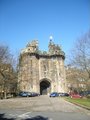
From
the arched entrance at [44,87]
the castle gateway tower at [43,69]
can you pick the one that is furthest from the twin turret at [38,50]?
the arched entrance at [44,87]

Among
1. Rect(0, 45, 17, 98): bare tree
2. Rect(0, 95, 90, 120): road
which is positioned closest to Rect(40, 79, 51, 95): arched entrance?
Rect(0, 45, 17, 98): bare tree

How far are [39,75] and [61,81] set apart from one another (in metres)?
7.93

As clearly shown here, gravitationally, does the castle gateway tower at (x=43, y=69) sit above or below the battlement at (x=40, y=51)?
below

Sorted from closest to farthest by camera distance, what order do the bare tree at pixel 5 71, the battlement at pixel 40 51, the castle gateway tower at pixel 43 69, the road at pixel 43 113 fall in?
the road at pixel 43 113 < the bare tree at pixel 5 71 < the castle gateway tower at pixel 43 69 < the battlement at pixel 40 51

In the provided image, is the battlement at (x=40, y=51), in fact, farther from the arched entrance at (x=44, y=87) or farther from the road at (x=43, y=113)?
the road at (x=43, y=113)

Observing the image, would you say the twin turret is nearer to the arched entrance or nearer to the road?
the arched entrance

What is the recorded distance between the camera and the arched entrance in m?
72.8

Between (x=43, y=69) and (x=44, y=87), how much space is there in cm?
687

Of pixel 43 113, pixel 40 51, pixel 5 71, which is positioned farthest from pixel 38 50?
pixel 43 113

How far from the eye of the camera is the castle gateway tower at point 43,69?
68.0 metres

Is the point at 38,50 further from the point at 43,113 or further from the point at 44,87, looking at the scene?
the point at 43,113

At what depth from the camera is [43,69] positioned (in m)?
71.9

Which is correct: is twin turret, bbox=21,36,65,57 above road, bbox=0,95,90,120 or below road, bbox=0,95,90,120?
above

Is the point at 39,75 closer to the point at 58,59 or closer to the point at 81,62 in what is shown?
the point at 58,59
